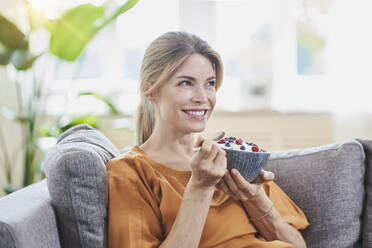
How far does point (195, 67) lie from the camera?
1.45 metres

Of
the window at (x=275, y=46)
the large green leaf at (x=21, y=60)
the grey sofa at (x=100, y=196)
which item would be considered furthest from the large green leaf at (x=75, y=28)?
the grey sofa at (x=100, y=196)

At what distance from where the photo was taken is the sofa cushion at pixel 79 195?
3.99 ft

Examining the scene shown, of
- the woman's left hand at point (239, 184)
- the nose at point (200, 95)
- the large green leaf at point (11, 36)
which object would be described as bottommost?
the woman's left hand at point (239, 184)

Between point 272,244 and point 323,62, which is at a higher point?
point 323,62

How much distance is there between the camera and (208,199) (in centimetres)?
124

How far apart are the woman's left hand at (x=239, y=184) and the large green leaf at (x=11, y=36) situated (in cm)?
185

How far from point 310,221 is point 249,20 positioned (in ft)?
7.37

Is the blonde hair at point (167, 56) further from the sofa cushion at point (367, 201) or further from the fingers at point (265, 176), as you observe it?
the sofa cushion at point (367, 201)

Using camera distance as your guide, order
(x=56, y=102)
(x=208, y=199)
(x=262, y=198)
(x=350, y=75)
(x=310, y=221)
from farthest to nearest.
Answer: (x=56, y=102)
(x=350, y=75)
(x=310, y=221)
(x=262, y=198)
(x=208, y=199)

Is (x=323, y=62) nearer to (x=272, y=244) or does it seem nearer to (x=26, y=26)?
(x=26, y=26)

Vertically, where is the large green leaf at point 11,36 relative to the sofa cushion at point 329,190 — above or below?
above

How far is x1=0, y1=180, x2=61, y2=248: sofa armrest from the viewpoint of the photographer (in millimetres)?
973

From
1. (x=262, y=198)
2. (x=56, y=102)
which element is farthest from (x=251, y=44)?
(x=262, y=198)

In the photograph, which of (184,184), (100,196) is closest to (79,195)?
(100,196)
